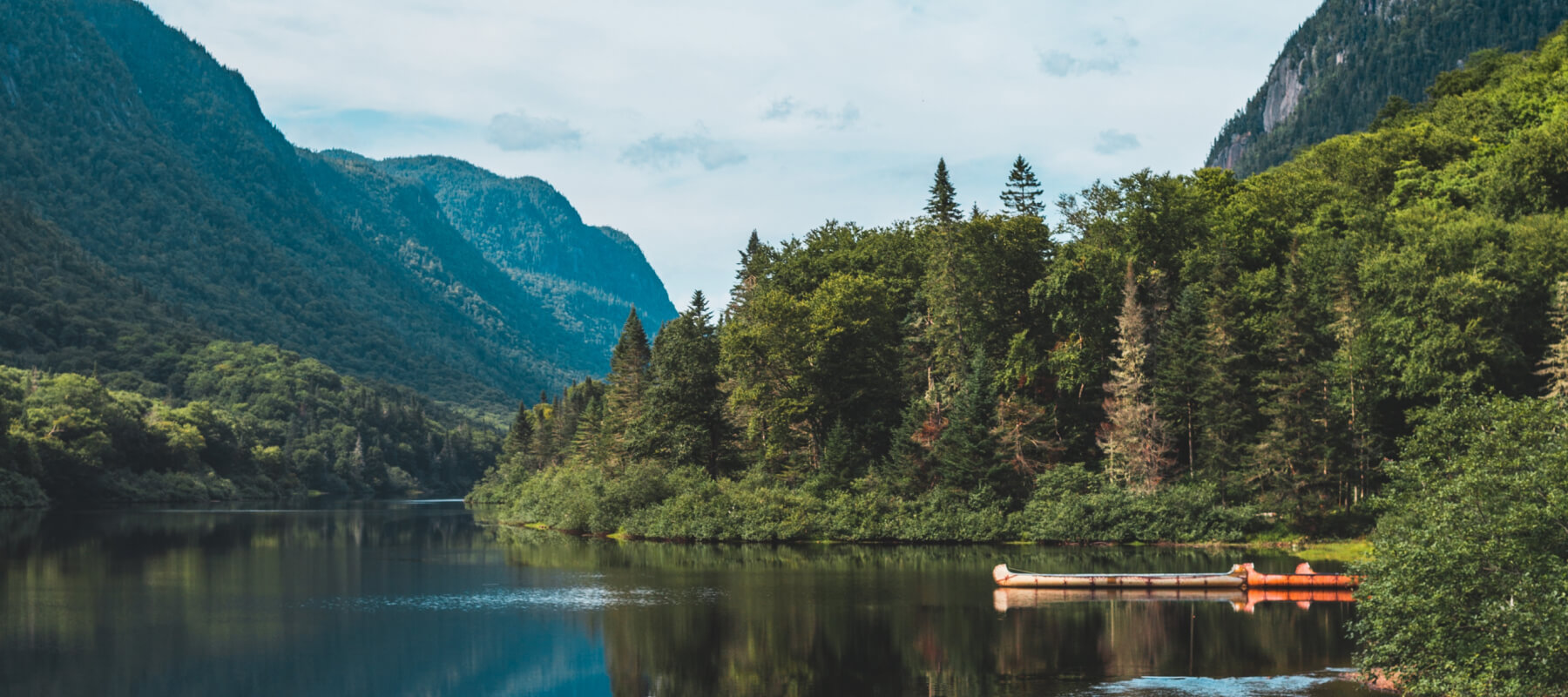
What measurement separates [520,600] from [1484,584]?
32.2m

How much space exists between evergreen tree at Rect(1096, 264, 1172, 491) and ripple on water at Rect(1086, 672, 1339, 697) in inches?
1623

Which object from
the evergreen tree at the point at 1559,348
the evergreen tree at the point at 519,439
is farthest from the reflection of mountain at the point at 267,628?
the evergreen tree at the point at 519,439

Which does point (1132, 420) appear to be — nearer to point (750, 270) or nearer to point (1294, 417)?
point (1294, 417)

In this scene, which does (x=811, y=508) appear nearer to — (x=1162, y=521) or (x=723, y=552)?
(x=723, y=552)

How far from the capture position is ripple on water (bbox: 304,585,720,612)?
4216 centimetres

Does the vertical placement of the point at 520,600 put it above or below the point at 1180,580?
above

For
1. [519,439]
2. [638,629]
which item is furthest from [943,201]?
[519,439]

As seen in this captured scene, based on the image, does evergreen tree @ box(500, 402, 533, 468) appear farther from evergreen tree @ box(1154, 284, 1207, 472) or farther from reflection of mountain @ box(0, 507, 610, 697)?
evergreen tree @ box(1154, 284, 1207, 472)

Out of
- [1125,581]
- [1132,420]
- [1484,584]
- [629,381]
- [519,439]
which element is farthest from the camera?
[519,439]

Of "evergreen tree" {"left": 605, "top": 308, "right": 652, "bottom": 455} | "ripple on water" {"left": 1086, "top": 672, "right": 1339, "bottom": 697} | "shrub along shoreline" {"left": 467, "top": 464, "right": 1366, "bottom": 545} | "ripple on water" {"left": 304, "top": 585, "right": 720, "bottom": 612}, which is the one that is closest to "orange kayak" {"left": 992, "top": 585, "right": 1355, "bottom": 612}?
"ripple on water" {"left": 304, "top": 585, "right": 720, "bottom": 612}

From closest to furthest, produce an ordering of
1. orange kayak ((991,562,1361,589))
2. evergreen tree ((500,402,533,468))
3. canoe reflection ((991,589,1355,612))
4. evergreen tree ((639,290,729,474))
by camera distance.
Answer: canoe reflection ((991,589,1355,612)), orange kayak ((991,562,1361,589)), evergreen tree ((639,290,729,474)), evergreen tree ((500,402,533,468))

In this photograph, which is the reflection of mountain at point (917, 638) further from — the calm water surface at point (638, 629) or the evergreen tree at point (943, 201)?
the evergreen tree at point (943, 201)

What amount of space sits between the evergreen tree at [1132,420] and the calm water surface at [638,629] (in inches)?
266

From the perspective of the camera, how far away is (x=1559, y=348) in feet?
181
